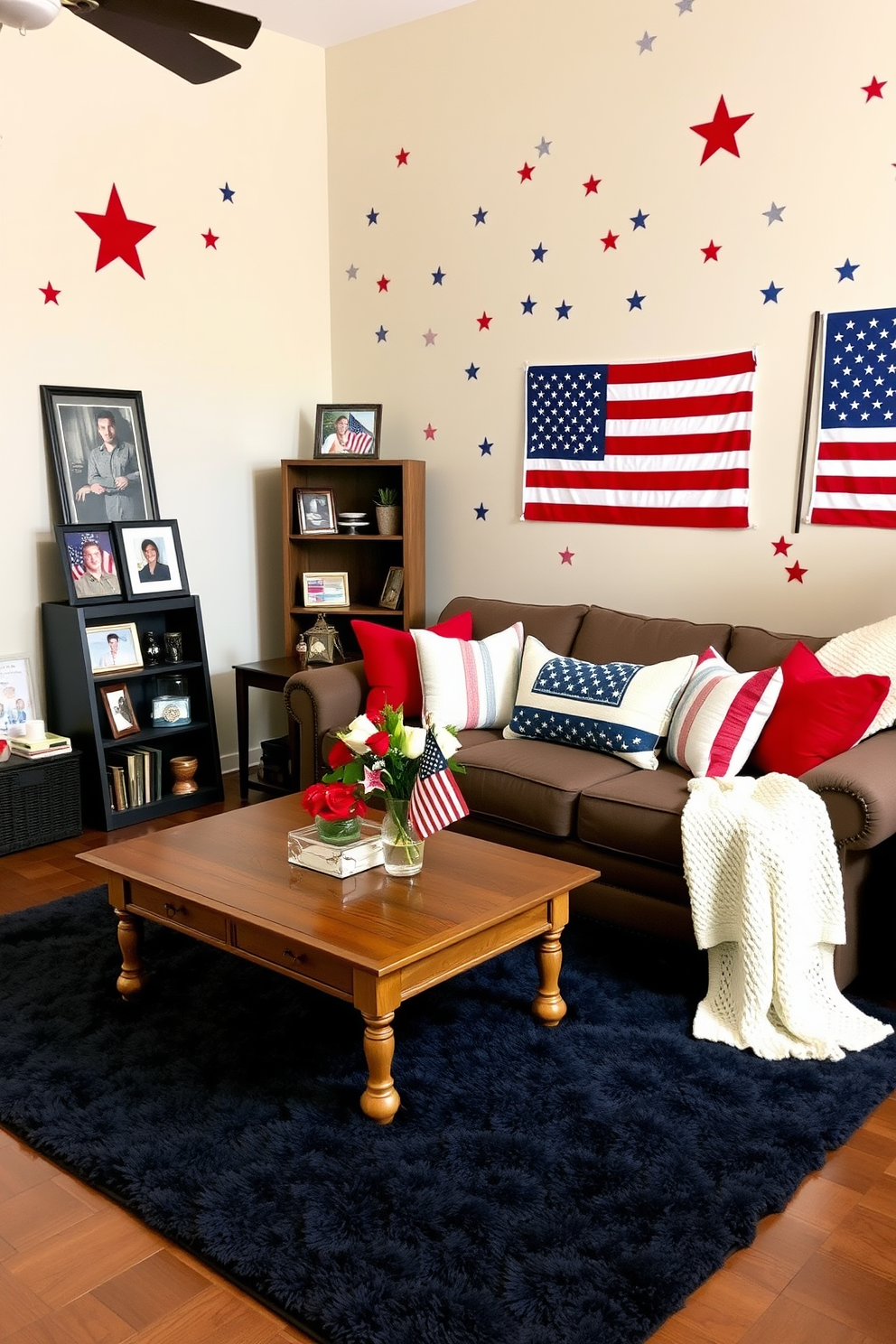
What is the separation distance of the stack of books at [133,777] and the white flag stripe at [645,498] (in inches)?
71.4

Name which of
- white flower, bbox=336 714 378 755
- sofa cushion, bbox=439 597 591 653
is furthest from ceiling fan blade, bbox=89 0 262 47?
sofa cushion, bbox=439 597 591 653

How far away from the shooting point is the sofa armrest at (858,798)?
2.71 meters

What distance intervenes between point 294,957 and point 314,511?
2699 millimetres

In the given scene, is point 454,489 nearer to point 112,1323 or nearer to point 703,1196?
point 703,1196

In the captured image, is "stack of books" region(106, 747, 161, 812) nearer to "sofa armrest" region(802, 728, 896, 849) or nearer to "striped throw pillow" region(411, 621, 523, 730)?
"striped throw pillow" region(411, 621, 523, 730)

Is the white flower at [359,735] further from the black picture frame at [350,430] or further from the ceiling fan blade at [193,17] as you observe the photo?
the black picture frame at [350,430]

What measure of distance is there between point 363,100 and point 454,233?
0.79m

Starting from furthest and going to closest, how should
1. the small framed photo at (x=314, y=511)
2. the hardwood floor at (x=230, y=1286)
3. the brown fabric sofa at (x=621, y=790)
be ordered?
the small framed photo at (x=314, y=511), the brown fabric sofa at (x=621, y=790), the hardwood floor at (x=230, y=1286)

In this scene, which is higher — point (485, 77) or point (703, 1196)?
point (485, 77)

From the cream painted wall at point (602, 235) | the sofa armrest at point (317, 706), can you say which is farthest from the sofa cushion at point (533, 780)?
the cream painted wall at point (602, 235)

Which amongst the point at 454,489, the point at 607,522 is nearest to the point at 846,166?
the point at 607,522

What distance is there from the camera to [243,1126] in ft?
7.63

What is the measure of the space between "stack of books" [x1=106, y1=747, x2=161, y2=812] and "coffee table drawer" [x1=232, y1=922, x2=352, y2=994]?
1863 millimetres

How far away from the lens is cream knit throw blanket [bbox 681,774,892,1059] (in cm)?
268
